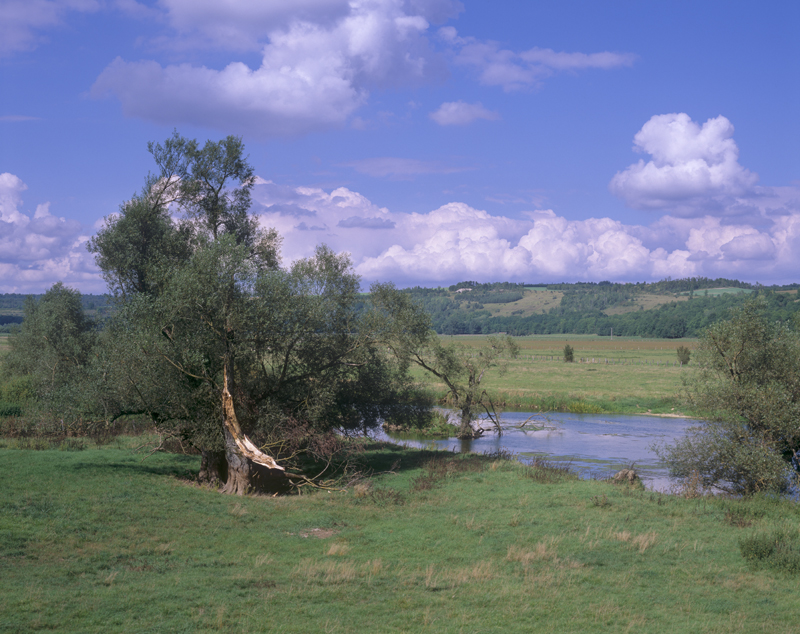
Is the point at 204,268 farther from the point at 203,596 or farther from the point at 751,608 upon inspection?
the point at 751,608

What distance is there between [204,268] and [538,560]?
55.3 ft

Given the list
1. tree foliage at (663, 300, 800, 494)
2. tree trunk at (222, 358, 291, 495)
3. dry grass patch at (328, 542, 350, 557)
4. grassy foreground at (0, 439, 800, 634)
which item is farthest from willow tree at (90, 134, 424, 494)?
tree foliage at (663, 300, 800, 494)

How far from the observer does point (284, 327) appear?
26.3 meters

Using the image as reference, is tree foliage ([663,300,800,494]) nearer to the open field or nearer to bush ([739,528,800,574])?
bush ([739,528,800,574])

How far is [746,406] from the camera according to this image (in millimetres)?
24688

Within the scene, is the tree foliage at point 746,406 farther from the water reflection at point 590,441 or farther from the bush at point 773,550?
the bush at point 773,550

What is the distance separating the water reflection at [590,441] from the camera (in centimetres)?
3353

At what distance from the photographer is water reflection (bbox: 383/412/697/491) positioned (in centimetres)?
3353

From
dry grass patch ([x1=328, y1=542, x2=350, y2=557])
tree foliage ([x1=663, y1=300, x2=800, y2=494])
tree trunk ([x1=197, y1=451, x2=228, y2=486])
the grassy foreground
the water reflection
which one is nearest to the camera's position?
the grassy foreground

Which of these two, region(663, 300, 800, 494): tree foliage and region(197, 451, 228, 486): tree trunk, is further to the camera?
region(197, 451, 228, 486): tree trunk

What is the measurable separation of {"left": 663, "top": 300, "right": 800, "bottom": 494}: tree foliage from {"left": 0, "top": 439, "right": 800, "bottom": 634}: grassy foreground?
2.18 metres

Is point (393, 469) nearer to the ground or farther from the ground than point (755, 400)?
nearer to the ground

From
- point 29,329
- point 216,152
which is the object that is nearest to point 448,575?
point 216,152

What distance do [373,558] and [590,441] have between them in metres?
30.4
